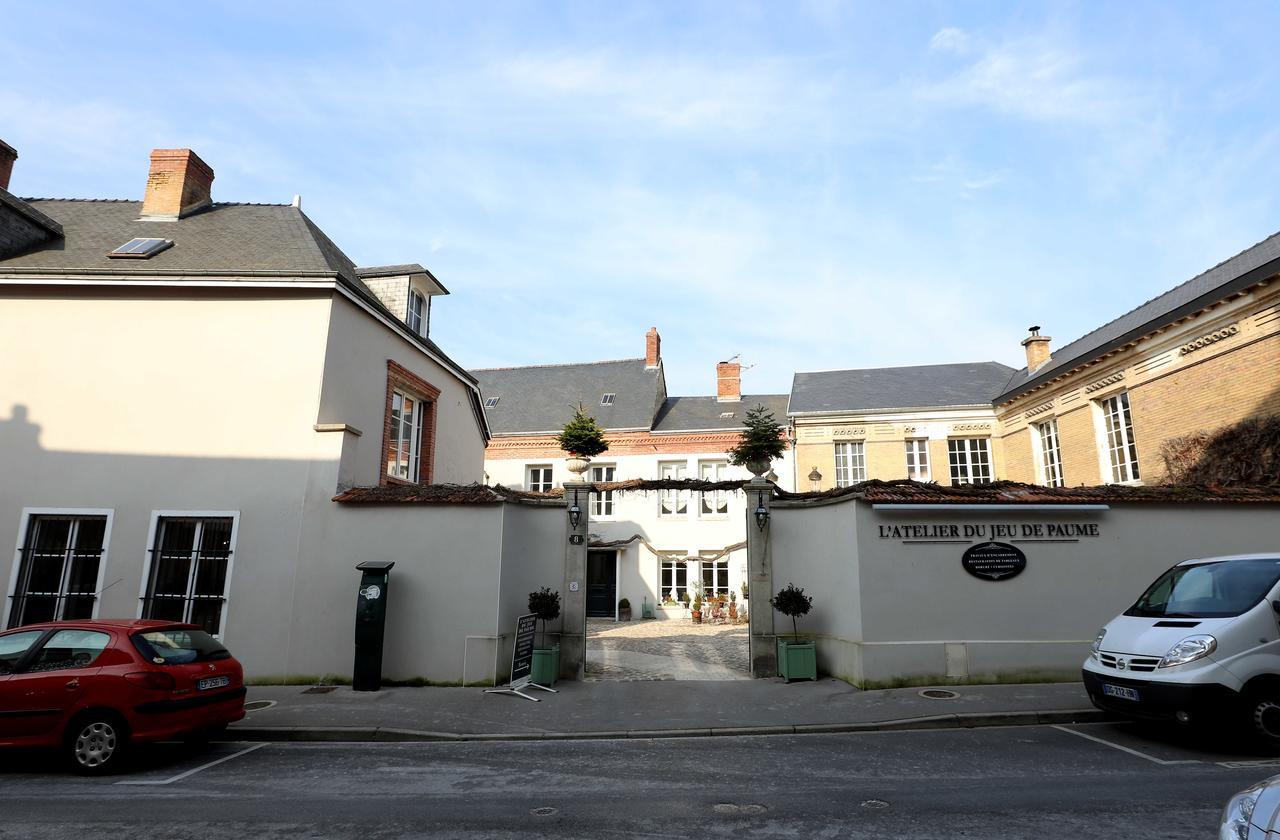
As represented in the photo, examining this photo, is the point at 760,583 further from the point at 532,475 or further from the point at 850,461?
the point at 532,475

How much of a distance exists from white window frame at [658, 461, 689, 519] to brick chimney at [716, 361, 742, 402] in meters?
4.10

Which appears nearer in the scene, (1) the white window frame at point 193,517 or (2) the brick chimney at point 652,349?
(1) the white window frame at point 193,517

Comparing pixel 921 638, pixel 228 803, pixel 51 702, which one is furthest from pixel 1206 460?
pixel 51 702

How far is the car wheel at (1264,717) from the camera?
6.32 m

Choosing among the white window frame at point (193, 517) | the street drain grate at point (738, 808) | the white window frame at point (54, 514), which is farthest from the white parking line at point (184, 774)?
the white window frame at point (54, 514)

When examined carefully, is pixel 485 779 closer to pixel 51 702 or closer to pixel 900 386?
pixel 51 702

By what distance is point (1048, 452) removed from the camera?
1981 centimetres

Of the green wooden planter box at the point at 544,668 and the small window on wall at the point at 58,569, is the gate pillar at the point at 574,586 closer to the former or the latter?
the green wooden planter box at the point at 544,668

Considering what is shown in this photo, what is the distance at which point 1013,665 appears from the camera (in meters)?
9.87

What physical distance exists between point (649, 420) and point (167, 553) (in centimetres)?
1805

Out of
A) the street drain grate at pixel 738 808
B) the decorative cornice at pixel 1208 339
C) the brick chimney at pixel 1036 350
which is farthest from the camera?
the brick chimney at pixel 1036 350

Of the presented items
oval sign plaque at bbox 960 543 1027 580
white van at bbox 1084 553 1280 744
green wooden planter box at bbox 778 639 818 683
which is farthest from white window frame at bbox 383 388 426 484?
white van at bbox 1084 553 1280 744

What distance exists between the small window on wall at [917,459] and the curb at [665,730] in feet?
50.0

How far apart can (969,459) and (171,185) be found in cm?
2252
